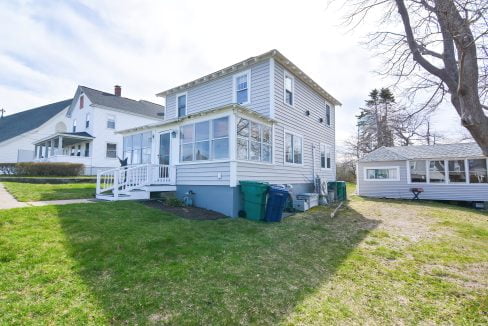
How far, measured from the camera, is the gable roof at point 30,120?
25853 mm

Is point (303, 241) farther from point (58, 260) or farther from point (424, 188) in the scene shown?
point (424, 188)

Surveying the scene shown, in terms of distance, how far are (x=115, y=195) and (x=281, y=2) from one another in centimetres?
846

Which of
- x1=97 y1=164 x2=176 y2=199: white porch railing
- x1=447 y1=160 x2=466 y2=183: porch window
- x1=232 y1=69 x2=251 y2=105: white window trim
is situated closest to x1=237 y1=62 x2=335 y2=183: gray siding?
x1=232 y1=69 x2=251 y2=105: white window trim

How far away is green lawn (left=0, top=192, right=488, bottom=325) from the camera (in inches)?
118

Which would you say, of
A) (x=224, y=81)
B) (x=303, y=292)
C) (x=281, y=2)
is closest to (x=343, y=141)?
(x=224, y=81)

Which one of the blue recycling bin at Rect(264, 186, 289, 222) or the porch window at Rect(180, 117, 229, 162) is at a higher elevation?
the porch window at Rect(180, 117, 229, 162)

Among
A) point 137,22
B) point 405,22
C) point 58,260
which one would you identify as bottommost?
point 58,260

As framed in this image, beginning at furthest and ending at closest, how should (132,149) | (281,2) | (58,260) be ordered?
(132,149) → (281,2) → (58,260)

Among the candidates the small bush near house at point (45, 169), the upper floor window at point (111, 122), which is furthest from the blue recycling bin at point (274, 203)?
the upper floor window at point (111, 122)

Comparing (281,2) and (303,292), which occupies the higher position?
(281,2)

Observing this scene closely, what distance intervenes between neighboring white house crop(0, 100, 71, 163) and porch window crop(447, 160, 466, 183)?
3472 cm

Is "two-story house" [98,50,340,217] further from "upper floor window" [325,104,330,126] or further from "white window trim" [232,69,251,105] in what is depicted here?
"upper floor window" [325,104,330,126]

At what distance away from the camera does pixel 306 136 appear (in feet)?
43.4

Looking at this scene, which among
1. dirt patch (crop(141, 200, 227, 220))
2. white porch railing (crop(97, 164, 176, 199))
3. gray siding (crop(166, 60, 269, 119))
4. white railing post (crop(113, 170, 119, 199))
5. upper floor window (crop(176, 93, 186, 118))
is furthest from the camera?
upper floor window (crop(176, 93, 186, 118))
